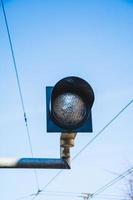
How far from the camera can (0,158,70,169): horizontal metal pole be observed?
Result: 6.61 ft

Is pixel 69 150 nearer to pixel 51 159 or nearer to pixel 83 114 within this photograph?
pixel 51 159

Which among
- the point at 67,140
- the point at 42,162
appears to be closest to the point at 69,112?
the point at 67,140

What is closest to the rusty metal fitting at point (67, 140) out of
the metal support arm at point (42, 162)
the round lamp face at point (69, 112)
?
the metal support arm at point (42, 162)

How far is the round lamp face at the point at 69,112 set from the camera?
177 cm

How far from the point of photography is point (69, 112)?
1.77 m

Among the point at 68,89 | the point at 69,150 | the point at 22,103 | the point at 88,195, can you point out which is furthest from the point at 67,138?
the point at 88,195

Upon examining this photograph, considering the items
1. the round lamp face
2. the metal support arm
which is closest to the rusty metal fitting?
the metal support arm

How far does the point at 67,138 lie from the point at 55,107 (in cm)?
21

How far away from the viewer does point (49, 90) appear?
189 cm

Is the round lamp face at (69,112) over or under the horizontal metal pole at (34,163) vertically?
over

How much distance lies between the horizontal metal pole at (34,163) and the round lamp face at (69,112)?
1.06 feet

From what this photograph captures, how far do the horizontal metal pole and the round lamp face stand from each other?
32cm

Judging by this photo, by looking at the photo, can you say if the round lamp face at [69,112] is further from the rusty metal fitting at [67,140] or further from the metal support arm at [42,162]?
the metal support arm at [42,162]

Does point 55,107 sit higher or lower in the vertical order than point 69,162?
higher
